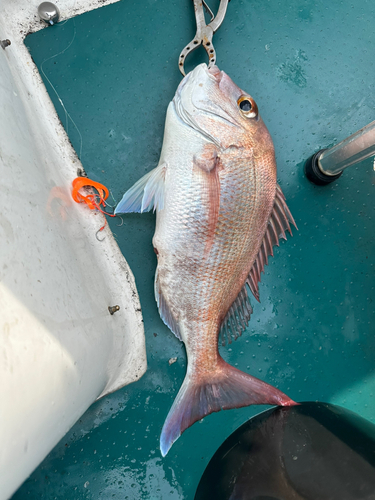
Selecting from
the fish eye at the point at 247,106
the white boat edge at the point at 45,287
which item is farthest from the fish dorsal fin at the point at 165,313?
the fish eye at the point at 247,106

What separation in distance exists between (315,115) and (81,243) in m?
1.48

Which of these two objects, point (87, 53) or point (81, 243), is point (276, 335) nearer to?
point (81, 243)

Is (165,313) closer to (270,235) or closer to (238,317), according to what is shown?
(238,317)

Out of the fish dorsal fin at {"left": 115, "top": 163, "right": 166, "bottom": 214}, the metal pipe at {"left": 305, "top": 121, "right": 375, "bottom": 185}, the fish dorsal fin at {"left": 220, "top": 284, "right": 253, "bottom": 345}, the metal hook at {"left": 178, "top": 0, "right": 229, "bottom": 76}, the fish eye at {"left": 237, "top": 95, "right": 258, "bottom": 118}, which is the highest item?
the metal hook at {"left": 178, "top": 0, "right": 229, "bottom": 76}

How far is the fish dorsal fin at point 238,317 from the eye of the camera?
1.65 meters

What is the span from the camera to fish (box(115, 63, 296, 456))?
1.47 metres

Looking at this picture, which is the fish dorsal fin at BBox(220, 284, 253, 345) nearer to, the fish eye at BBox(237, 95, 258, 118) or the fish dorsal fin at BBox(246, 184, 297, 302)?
the fish dorsal fin at BBox(246, 184, 297, 302)

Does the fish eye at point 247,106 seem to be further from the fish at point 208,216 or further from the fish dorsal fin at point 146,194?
the fish dorsal fin at point 146,194

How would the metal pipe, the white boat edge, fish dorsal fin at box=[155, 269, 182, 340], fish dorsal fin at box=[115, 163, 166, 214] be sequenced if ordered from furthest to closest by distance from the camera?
fish dorsal fin at box=[155, 269, 182, 340], fish dorsal fin at box=[115, 163, 166, 214], the metal pipe, the white boat edge

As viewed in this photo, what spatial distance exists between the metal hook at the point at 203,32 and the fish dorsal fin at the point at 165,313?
1138 mm

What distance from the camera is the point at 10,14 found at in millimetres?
1675

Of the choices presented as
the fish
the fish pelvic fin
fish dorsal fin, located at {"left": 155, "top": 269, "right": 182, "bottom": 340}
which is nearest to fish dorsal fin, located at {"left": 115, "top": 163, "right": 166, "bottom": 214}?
the fish

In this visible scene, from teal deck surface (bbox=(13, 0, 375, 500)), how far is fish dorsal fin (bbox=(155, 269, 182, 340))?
0.35 feet

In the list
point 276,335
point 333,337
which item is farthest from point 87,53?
point 333,337
